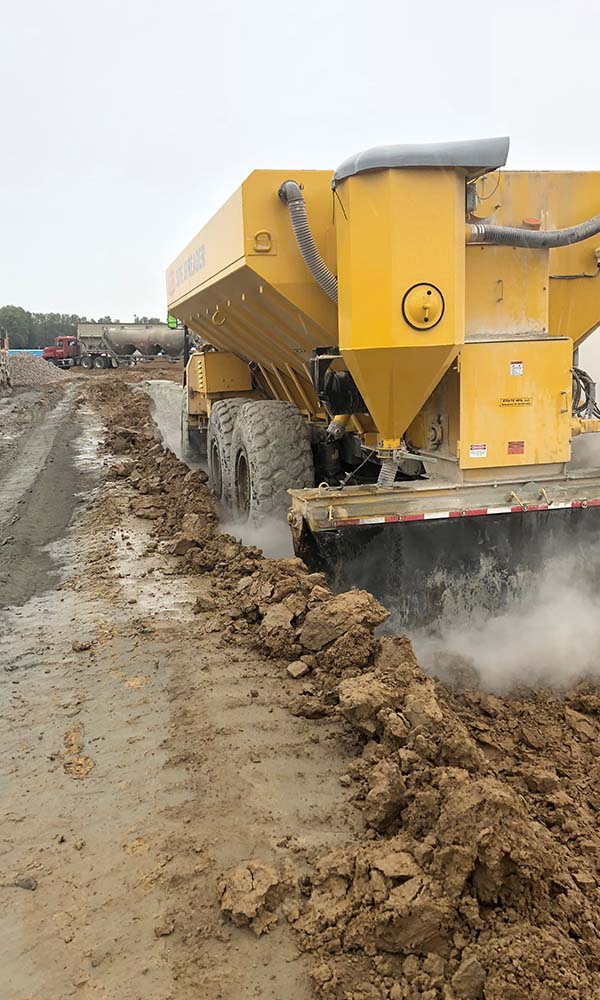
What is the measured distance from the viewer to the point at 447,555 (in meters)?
4.73

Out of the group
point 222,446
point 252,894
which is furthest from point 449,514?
point 222,446

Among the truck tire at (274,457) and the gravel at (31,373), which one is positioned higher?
the gravel at (31,373)

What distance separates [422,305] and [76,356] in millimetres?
46038

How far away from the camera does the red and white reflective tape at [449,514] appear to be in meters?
4.48

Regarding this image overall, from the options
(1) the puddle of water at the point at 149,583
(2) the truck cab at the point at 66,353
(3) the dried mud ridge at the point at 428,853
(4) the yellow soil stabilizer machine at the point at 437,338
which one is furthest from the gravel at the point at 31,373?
(3) the dried mud ridge at the point at 428,853

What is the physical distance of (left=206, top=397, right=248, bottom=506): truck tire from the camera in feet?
23.7

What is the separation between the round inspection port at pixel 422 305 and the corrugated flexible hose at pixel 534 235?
1.63ft

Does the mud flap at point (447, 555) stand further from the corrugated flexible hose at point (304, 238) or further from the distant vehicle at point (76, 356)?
the distant vehicle at point (76, 356)

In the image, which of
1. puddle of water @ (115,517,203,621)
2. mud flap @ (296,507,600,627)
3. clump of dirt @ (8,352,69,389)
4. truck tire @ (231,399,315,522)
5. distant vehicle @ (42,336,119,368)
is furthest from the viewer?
distant vehicle @ (42,336,119,368)

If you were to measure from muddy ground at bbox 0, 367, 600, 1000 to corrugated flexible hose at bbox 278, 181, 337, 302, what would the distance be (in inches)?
69.2

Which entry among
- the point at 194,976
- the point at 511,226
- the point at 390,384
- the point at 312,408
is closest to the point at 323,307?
the point at 390,384

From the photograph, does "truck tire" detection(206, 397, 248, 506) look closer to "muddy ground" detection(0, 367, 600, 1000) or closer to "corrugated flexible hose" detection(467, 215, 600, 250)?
"muddy ground" detection(0, 367, 600, 1000)

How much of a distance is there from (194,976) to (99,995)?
242 millimetres

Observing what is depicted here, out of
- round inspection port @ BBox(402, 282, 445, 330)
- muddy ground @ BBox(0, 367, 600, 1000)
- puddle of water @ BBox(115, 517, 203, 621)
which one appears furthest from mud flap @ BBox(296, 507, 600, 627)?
round inspection port @ BBox(402, 282, 445, 330)
